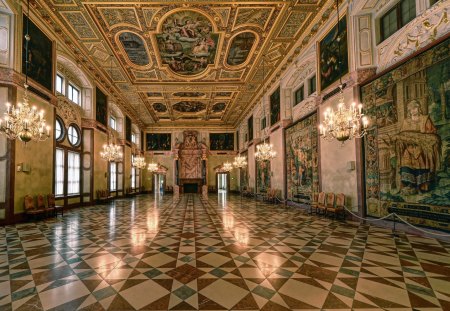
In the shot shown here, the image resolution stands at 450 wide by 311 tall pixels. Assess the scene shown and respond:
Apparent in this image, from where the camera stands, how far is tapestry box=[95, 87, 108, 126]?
44.6 ft

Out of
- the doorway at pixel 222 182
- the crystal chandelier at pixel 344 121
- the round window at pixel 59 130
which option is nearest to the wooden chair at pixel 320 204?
the crystal chandelier at pixel 344 121

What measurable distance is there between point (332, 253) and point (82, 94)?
1396 centimetres

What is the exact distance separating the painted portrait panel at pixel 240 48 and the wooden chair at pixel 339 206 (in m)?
7.35

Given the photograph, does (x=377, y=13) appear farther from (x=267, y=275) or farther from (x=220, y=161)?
(x=220, y=161)

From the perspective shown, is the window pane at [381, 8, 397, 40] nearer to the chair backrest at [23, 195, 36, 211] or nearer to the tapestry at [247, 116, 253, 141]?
the chair backrest at [23, 195, 36, 211]

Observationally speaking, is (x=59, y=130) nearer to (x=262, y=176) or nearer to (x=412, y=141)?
(x=262, y=176)

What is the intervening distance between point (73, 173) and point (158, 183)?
43.2ft

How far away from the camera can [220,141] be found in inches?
1003

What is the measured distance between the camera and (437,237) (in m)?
5.29

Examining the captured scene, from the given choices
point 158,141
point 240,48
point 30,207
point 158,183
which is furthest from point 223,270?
point 158,141

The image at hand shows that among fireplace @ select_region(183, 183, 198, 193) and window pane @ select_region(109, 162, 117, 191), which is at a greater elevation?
window pane @ select_region(109, 162, 117, 191)

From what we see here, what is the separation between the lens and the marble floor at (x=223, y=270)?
285 cm

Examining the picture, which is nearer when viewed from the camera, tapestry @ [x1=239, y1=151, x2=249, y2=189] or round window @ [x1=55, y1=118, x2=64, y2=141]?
round window @ [x1=55, y1=118, x2=64, y2=141]

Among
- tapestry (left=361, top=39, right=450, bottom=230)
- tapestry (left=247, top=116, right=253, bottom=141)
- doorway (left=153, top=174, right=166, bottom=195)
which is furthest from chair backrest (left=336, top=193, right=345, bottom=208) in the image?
doorway (left=153, top=174, right=166, bottom=195)
